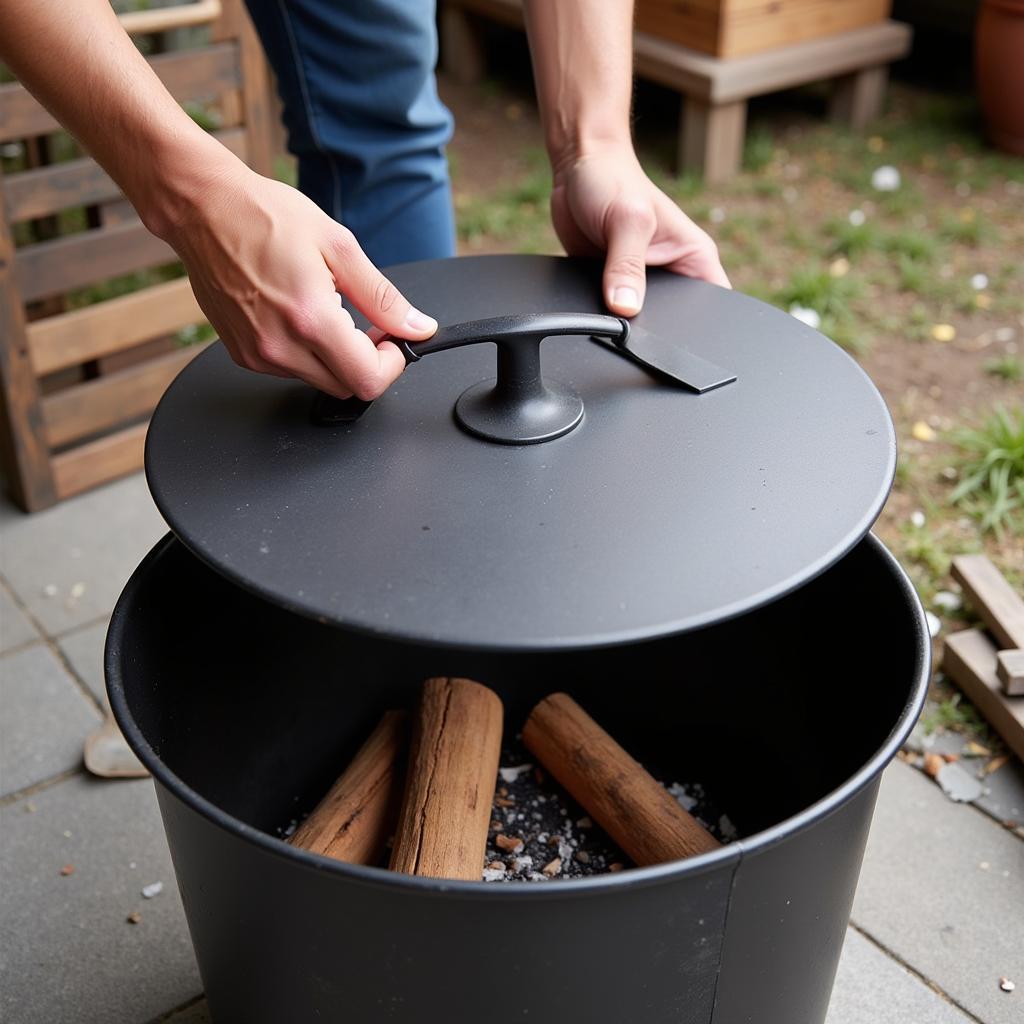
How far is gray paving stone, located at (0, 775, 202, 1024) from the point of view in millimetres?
1549

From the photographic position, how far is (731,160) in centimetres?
413

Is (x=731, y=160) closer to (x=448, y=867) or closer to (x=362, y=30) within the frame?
(x=362, y=30)

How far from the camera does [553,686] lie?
166cm

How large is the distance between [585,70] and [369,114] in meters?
0.52

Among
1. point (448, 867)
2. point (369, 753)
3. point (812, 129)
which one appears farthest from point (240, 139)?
point (812, 129)

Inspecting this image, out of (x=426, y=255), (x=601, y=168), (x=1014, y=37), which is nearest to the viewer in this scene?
(x=601, y=168)

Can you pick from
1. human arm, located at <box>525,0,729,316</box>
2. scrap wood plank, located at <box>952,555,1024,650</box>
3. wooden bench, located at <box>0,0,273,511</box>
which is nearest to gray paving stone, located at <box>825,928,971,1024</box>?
scrap wood plank, located at <box>952,555,1024,650</box>

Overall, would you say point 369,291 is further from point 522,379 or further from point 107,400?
point 107,400

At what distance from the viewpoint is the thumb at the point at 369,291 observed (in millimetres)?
1106

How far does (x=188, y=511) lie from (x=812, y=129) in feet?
13.3

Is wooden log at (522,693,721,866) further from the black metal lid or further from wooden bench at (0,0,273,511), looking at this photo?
wooden bench at (0,0,273,511)

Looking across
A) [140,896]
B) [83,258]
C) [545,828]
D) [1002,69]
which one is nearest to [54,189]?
[83,258]

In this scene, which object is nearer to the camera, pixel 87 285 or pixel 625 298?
pixel 625 298

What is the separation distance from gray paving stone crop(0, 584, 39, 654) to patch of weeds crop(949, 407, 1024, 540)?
185 centimetres
